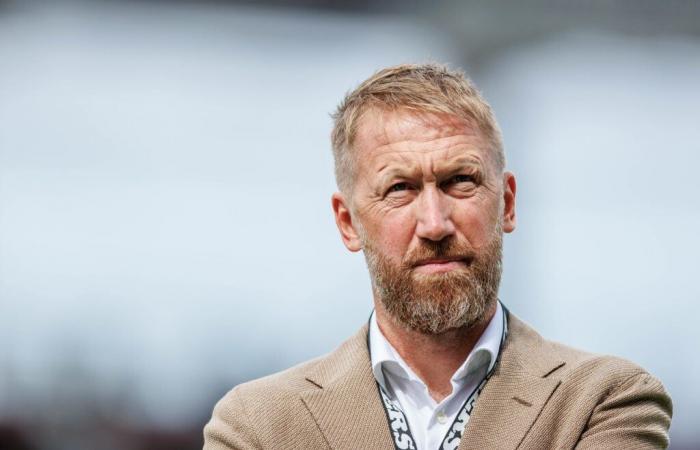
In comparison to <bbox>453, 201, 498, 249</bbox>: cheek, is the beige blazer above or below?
below

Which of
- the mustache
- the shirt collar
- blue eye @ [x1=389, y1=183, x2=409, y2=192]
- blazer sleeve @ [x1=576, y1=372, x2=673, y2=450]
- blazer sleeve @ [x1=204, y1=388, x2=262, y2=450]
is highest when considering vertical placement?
blue eye @ [x1=389, y1=183, x2=409, y2=192]

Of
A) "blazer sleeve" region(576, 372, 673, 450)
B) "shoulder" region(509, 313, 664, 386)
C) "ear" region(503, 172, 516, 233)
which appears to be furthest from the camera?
"ear" region(503, 172, 516, 233)

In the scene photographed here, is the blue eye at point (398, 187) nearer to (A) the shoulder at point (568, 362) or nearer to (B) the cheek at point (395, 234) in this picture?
(B) the cheek at point (395, 234)

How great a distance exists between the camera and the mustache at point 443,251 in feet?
8.82

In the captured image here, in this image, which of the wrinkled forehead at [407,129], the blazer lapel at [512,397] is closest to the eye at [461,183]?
the wrinkled forehead at [407,129]

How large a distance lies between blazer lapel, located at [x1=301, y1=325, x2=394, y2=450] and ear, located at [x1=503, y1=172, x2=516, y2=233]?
1.57 ft

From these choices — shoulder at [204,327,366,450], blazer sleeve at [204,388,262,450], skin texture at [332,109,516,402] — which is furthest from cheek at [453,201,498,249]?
blazer sleeve at [204,388,262,450]

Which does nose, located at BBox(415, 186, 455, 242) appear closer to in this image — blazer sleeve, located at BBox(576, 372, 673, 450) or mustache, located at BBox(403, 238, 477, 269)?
mustache, located at BBox(403, 238, 477, 269)

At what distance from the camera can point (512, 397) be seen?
269 cm

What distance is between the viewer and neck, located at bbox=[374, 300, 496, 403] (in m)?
2.81

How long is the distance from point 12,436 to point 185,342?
1.13 meters

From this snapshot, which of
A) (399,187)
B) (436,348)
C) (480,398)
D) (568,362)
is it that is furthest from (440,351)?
(399,187)

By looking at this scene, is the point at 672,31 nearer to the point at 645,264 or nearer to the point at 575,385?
the point at 645,264

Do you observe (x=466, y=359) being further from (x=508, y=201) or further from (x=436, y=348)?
(x=508, y=201)
